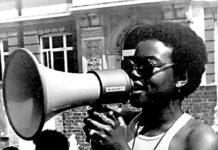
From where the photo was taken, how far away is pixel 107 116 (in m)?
1.75

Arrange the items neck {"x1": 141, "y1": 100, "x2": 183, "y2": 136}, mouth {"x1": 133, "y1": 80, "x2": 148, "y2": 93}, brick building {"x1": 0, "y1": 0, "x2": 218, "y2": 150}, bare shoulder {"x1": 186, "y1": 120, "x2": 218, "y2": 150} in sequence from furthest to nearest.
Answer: brick building {"x1": 0, "y1": 0, "x2": 218, "y2": 150}
neck {"x1": 141, "y1": 100, "x2": 183, "y2": 136}
mouth {"x1": 133, "y1": 80, "x2": 148, "y2": 93}
bare shoulder {"x1": 186, "y1": 120, "x2": 218, "y2": 150}

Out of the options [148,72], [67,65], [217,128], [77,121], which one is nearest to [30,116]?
[148,72]

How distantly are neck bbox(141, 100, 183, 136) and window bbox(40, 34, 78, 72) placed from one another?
7.66 m

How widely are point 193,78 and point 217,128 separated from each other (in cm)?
605

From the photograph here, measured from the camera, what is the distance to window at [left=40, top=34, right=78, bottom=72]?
381 inches

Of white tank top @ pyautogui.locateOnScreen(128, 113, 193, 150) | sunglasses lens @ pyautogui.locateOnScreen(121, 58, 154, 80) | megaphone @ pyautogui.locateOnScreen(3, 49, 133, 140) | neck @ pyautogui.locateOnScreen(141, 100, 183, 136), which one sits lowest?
white tank top @ pyautogui.locateOnScreen(128, 113, 193, 150)

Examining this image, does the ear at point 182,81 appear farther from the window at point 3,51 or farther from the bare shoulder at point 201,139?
the window at point 3,51

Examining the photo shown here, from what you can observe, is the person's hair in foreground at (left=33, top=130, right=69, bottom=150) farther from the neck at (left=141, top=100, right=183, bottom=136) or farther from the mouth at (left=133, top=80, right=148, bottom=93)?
the mouth at (left=133, top=80, right=148, bottom=93)

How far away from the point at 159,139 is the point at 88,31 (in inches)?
301

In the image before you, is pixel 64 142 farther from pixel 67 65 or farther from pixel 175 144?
pixel 67 65

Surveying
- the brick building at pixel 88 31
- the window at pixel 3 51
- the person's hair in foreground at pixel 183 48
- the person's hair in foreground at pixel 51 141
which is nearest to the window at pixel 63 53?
the brick building at pixel 88 31

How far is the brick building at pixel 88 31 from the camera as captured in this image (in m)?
8.20

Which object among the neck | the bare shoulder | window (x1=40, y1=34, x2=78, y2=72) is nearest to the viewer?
the bare shoulder

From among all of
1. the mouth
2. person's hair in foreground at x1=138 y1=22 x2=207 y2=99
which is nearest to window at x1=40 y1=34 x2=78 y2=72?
person's hair in foreground at x1=138 y1=22 x2=207 y2=99
